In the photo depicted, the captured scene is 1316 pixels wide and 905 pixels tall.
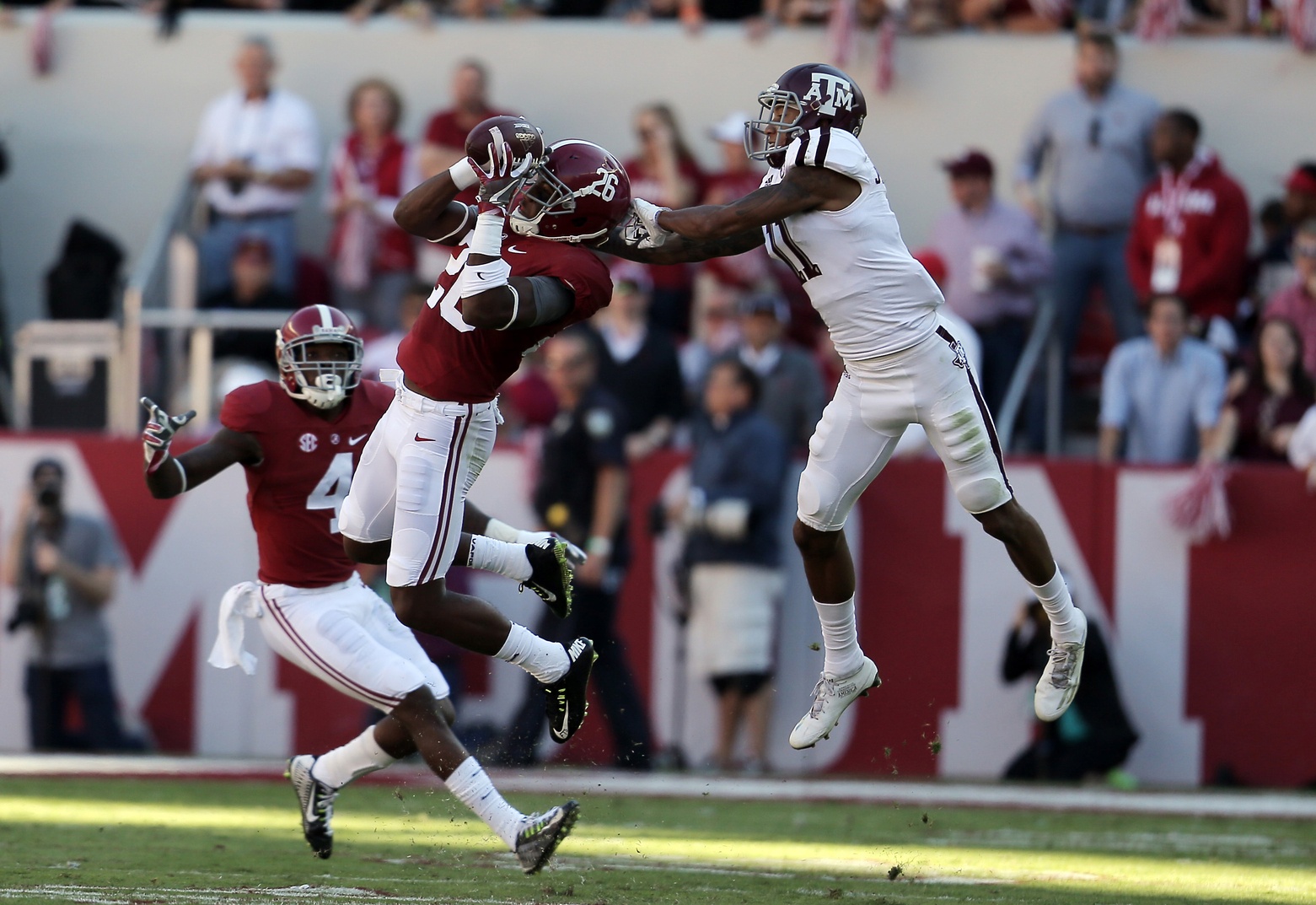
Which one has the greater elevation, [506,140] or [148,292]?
[506,140]

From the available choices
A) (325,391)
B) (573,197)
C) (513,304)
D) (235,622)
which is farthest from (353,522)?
(573,197)

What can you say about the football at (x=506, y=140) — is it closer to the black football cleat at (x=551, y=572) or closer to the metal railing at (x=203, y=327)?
the black football cleat at (x=551, y=572)

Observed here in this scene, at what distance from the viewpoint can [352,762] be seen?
7973 mm

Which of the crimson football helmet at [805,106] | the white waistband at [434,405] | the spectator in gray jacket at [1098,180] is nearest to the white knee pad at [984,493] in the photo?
the crimson football helmet at [805,106]

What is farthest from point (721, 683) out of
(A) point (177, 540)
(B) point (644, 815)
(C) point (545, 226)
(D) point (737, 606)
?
(C) point (545, 226)

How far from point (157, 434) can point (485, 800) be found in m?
1.81

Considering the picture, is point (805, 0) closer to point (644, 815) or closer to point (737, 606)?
point (737, 606)

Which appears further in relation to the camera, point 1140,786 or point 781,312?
point 781,312

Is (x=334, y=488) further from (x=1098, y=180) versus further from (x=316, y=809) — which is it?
(x=1098, y=180)

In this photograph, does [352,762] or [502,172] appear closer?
[502,172]

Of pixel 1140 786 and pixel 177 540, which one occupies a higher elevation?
pixel 177 540

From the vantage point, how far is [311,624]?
7910 millimetres

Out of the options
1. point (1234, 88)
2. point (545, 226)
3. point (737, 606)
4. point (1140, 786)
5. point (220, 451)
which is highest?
point (1234, 88)

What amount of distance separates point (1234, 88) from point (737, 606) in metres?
5.34
